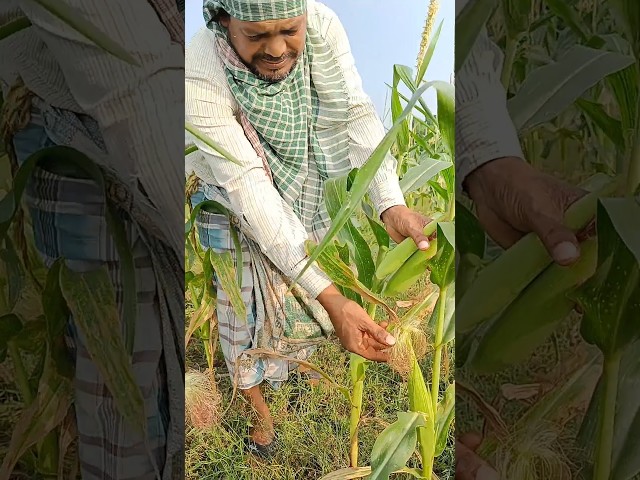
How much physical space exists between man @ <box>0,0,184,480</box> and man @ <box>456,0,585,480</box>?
390mm

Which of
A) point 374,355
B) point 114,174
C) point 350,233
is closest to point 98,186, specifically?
point 114,174

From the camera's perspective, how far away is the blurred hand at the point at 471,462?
0.95 m

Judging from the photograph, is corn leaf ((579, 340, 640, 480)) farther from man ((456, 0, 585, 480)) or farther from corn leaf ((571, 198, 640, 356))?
man ((456, 0, 585, 480))

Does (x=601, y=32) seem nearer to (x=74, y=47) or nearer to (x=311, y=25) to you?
(x=311, y=25)

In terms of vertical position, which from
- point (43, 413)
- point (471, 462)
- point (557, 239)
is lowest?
point (471, 462)

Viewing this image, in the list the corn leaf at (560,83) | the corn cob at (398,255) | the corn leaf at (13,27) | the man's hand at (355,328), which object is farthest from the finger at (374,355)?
the corn leaf at (13,27)

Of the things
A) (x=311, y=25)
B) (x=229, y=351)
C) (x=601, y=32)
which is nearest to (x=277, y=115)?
(x=311, y=25)

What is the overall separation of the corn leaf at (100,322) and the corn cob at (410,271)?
387mm

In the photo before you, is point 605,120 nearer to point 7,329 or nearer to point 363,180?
point 363,180

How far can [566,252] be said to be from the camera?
0.87 metres

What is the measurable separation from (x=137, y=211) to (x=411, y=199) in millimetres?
398

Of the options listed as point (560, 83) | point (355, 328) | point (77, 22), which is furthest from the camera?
point (355, 328)

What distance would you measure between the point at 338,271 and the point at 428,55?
336 millimetres

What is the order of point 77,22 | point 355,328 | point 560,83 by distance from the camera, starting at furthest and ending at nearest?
1. point 355,328
2. point 560,83
3. point 77,22
